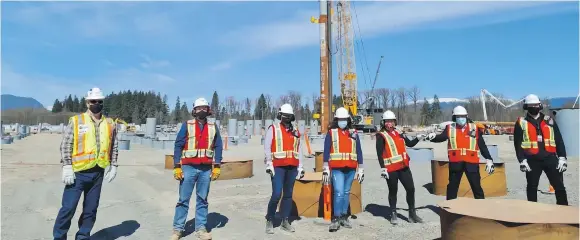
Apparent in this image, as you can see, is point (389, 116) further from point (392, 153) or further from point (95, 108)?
point (95, 108)

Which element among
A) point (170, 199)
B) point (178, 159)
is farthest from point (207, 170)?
point (170, 199)

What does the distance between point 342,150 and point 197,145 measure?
6.95 ft

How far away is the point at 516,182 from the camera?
1100 centimetres

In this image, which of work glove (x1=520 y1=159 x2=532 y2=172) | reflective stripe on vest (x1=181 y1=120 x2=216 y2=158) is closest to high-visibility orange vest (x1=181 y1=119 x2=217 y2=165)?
reflective stripe on vest (x1=181 y1=120 x2=216 y2=158)

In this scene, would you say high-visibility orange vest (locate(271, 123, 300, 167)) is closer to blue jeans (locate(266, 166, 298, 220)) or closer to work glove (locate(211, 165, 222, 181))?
blue jeans (locate(266, 166, 298, 220))

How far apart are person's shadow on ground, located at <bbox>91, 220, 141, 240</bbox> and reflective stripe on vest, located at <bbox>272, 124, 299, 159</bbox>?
2384mm

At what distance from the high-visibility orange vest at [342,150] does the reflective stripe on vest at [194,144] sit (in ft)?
5.85

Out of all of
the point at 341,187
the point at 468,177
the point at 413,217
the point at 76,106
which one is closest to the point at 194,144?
the point at 341,187

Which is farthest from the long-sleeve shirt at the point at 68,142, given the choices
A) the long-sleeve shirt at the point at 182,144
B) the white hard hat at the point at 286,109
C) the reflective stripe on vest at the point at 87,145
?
the white hard hat at the point at 286,109

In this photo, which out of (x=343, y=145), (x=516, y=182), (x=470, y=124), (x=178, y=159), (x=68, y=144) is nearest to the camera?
(x=68, y=144)

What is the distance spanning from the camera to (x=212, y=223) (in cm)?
664

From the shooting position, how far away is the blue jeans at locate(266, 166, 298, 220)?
238 inches

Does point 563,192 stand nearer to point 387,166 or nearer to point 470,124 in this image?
point 470,124

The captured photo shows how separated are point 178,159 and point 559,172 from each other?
5.60 m
